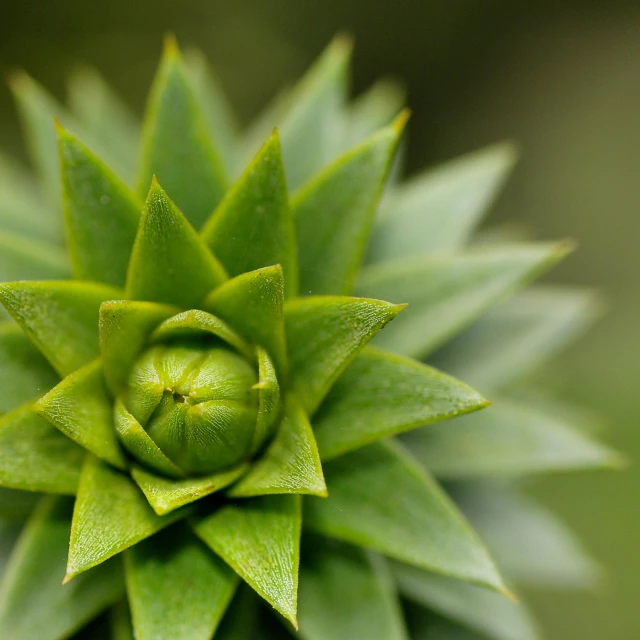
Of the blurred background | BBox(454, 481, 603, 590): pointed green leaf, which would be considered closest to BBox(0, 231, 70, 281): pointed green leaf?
BBox(454, 481, 603, 590): pointed green leaf

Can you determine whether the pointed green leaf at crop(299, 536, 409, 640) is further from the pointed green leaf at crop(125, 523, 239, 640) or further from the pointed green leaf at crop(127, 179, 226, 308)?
the pointed green leaf at crop(127, 179, 226, 308)

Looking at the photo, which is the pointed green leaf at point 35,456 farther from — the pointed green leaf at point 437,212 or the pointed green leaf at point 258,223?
the pointed green leaf at point 437,212

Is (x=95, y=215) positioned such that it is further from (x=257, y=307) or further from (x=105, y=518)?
(x=105, y=518)

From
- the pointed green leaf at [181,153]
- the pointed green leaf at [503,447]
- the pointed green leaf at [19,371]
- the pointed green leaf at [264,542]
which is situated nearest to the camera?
the pointed green leaf at [264,542]

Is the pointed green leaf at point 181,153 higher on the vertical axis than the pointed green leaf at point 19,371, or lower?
higher

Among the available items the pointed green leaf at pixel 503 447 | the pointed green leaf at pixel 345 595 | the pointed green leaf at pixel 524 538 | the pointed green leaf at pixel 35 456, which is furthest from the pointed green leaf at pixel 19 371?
the pointed green leaf at pixel 524 538
